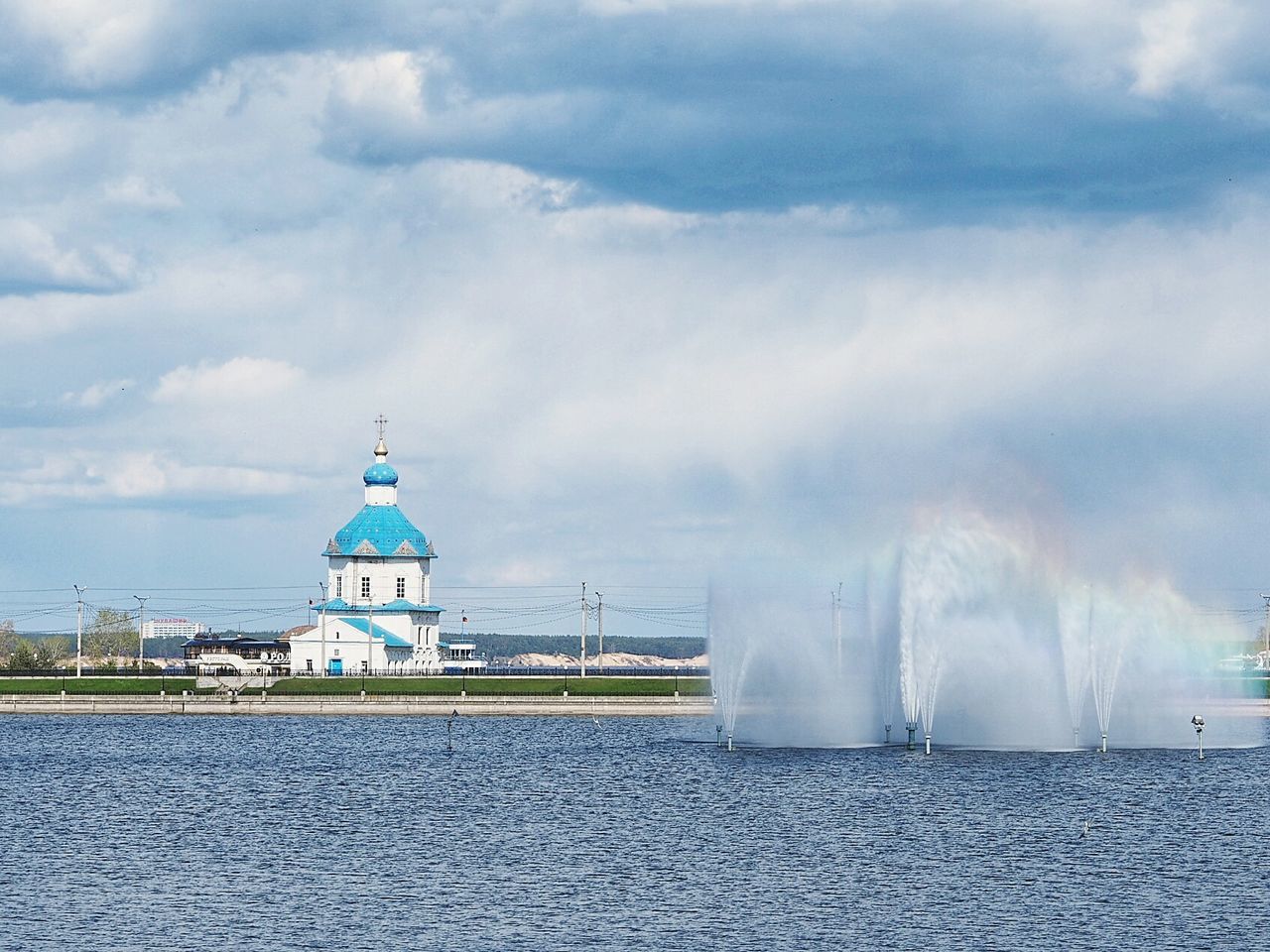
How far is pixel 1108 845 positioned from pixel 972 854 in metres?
5.29

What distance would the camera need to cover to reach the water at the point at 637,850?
46.2 metres

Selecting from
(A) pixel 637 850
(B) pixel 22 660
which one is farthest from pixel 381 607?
(A) pixel 637 850

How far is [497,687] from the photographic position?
162 metres

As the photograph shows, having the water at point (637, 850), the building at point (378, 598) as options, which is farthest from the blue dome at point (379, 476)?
the water at point (637, 850)

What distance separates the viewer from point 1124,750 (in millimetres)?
97875

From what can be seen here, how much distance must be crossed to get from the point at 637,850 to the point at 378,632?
125597 mm

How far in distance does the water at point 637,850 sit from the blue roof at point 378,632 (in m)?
80.6

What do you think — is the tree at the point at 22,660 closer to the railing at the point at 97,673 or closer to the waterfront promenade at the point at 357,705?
the railing at the point at 97,673

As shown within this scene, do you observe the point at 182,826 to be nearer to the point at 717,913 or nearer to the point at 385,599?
the point at 717,913

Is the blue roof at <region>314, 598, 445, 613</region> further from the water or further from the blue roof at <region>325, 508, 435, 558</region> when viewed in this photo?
the water

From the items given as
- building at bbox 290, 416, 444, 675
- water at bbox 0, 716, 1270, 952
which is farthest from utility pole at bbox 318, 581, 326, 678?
water at bbox 0, 716, 1270, 952

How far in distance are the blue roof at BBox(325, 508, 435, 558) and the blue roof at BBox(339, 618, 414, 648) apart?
812 cm

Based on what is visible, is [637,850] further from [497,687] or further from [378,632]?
[378,632]

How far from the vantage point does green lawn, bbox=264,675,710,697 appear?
15350 cm
